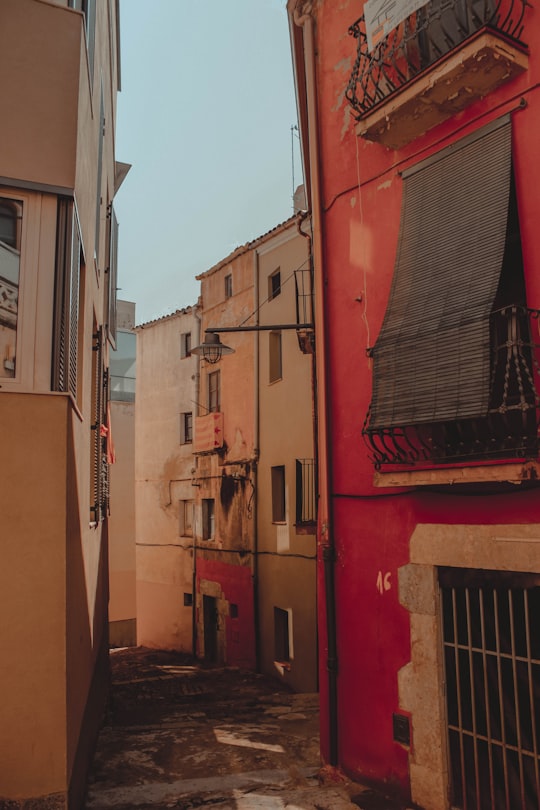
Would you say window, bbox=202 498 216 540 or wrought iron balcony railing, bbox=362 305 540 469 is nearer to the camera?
wrought iron balcony railing, bbox=362 305 540 469

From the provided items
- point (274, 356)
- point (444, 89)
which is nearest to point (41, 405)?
point (444, 89)

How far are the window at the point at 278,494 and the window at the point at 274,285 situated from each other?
15.5 ft

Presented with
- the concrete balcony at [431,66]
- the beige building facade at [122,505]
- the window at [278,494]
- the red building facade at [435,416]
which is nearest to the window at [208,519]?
the window at [278,494]

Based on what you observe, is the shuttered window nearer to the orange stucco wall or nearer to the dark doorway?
the orange stucco wall

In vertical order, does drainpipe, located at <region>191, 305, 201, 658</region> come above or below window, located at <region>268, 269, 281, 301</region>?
below

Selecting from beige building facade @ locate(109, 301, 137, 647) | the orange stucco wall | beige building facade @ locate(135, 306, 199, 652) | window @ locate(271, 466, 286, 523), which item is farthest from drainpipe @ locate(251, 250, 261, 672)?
the orange stucco wall

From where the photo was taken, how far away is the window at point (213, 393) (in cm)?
2136

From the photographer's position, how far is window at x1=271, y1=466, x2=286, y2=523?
17.2 meters

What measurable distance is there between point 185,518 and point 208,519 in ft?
7.50

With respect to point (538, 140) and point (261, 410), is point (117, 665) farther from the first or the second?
point (538, 140)

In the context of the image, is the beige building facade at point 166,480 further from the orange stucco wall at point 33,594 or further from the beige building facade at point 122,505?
the orange stucco wall at point 33,594

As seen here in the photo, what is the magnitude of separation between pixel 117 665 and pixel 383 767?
14.7 m

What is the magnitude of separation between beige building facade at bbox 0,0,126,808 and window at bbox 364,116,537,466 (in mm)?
2890

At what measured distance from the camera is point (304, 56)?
8.86 metres
